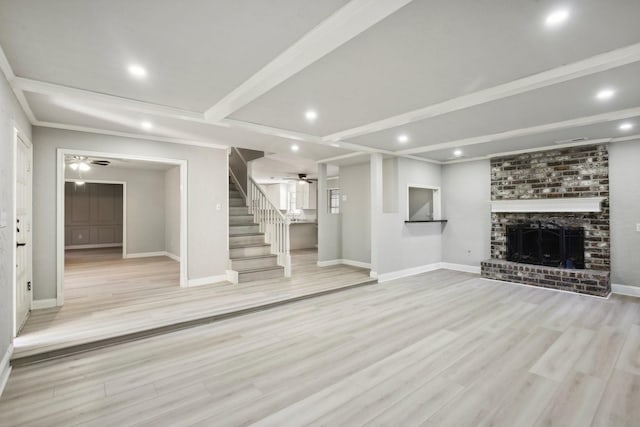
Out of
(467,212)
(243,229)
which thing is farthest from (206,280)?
(467,212)

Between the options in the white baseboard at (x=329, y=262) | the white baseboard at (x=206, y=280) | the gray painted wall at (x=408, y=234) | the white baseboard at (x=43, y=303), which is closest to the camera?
the white baseboard at (x=43, y=303)

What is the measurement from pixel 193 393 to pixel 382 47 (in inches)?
113

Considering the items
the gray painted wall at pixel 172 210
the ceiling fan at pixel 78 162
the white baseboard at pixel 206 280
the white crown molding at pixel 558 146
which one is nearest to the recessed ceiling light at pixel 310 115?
the white baseboard at pixel 206 280

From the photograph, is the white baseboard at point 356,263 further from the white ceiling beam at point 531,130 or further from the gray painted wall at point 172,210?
the gray painted wall at point 172,210

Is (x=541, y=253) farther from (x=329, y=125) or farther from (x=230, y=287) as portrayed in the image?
(x=230, y=287)

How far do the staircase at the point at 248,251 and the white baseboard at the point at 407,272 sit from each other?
1.91 metres

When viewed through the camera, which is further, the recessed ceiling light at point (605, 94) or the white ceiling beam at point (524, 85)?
the recessed ceiling light at point (605, 94)

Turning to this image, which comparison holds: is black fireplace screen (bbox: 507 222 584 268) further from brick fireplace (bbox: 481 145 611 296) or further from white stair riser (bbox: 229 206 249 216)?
white stair riser (bbox: 229 206 249 216)

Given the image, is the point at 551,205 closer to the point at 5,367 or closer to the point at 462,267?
the point at 462,267

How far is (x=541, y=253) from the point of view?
5566 mm

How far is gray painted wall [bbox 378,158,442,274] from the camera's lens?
582cm

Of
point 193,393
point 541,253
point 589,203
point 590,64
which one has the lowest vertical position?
point 193,393

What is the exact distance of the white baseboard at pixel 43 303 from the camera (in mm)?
3930

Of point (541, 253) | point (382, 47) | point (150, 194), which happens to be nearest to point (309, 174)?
point (150, 194)
